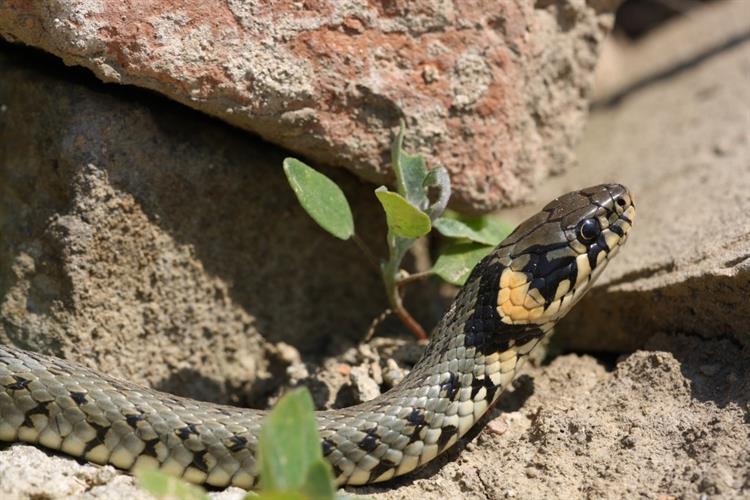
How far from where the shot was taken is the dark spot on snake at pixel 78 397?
371 centimetres

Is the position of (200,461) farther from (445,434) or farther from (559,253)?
(559,253)

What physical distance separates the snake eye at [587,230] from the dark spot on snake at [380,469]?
135 cm

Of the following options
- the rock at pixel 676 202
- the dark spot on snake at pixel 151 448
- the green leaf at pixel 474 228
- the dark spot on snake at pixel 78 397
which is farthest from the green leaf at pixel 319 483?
the rock at pixel 676 202

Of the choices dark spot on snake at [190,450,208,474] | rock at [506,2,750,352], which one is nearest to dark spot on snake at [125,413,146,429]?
dark spot on snake at [190,450,208,474]

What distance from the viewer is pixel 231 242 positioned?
4.77m

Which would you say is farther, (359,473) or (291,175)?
(291,175)

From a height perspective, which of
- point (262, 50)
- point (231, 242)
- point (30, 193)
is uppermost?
point (262, 50)

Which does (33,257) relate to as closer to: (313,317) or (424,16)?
(313,317)

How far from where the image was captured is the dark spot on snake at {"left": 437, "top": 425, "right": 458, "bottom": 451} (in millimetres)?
3878

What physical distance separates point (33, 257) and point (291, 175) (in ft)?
4.30

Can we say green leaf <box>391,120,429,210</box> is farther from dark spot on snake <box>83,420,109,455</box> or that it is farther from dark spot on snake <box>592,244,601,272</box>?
dark spot on snake <box>83,420,109,455</box>

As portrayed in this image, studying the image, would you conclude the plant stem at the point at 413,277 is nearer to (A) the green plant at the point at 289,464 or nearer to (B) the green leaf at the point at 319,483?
(A) the green plant at the point at 289,464

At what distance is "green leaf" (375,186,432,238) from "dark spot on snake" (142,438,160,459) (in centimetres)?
138

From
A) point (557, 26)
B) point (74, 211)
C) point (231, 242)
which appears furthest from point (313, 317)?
point (557, 26)
